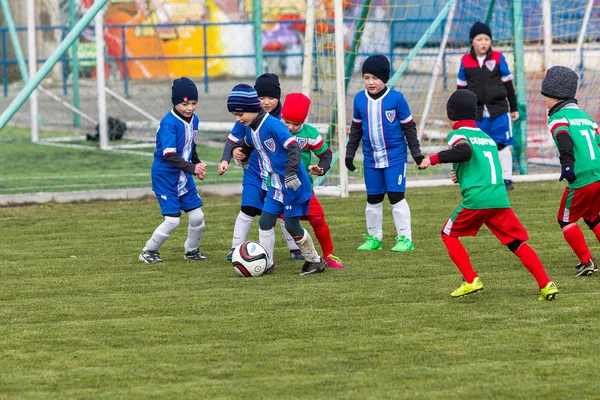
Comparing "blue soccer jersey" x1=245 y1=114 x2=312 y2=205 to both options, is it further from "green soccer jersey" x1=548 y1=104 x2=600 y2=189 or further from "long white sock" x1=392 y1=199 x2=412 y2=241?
"green soccer jersey" x1=548 y1=104 x2=600 y2=189

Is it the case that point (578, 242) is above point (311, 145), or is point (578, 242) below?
below

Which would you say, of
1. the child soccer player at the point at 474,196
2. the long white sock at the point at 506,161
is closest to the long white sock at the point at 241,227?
the child soccer player at the point at 474,196

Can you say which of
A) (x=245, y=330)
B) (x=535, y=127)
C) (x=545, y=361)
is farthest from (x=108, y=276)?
(x=535, y=127)

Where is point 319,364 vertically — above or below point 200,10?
below

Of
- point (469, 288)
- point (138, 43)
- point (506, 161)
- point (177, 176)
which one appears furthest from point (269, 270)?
point (138, 43)

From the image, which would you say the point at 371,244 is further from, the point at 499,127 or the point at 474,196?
the point at 499,127

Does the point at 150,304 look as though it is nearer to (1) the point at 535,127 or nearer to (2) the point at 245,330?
(2) the point at 245,330

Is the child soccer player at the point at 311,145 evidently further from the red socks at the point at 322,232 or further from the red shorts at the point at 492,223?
the red shorts at the point at 492,223

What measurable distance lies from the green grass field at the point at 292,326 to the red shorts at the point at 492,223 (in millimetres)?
421

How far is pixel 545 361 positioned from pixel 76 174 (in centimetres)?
1056

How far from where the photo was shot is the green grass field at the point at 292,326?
530 centimetres

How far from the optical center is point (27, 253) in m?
9.58

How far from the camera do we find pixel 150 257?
908 centimetres

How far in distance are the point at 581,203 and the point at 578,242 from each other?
0.29 m
